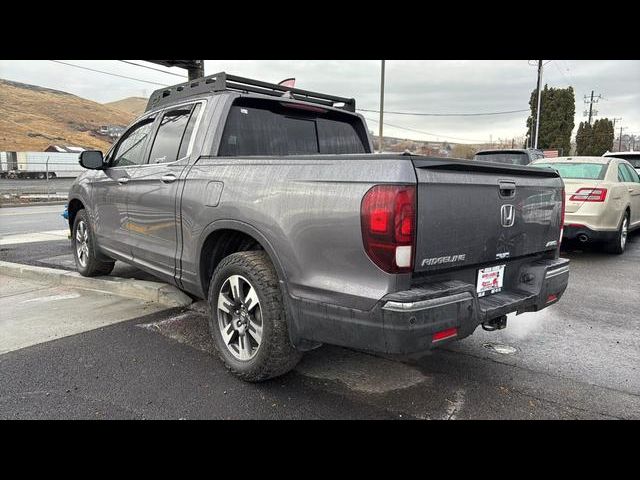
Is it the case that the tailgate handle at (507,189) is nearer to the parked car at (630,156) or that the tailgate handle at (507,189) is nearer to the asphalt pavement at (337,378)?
the asphalt pavement at (337,378)

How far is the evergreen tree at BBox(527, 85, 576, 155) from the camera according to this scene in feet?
133

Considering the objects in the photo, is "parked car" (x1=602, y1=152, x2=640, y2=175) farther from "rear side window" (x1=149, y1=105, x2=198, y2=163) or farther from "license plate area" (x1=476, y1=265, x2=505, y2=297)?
"rear side window" (x1=149, y1=105, x2=198, y2=163)

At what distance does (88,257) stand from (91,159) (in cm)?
137

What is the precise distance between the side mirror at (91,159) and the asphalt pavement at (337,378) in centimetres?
169

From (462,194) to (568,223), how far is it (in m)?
5.52

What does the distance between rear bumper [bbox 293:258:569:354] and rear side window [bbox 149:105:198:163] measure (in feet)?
6.76

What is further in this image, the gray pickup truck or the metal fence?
the metal fence

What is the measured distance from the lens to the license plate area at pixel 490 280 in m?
2.83

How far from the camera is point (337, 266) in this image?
249 centimetres

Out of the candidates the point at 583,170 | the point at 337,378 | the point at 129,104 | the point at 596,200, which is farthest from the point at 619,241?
the point at 129,104

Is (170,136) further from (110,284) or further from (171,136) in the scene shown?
(110,284)

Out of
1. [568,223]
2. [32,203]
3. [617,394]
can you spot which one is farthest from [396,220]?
[32,203]

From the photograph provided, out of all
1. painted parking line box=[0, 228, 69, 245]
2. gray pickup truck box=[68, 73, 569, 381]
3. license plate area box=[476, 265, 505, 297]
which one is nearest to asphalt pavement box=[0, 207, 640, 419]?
gray pickup truck box=[68, 73, 569, 381]

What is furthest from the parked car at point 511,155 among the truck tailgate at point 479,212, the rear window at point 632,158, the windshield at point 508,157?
the truck tailgate at point 479,212
